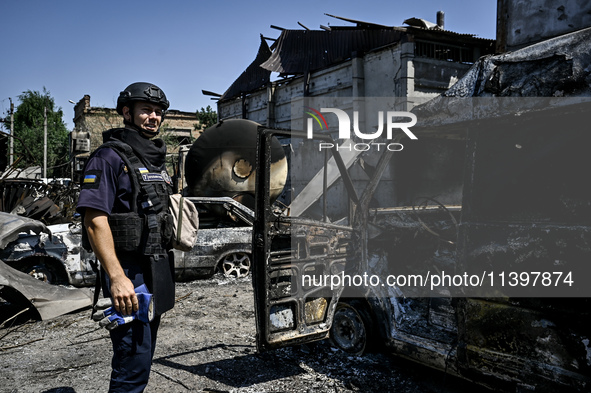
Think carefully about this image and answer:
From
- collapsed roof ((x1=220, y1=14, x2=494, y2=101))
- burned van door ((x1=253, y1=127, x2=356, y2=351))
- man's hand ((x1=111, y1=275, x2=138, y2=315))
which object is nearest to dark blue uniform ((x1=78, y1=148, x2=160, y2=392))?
man's hand ((x1=111, y1=275, x2=138, y2=315))

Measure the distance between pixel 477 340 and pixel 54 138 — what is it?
117 ft

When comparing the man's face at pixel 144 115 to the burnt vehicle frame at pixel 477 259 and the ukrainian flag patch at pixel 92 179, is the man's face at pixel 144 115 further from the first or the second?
the burnt vehicle frame at pixel 477 259

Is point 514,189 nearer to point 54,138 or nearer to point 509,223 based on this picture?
point 509,223

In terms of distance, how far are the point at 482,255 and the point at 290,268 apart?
1.30m

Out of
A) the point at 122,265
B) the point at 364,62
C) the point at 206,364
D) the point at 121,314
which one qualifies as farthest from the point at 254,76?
the point at 121,314

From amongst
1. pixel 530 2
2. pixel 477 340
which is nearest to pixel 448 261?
pixel 477 340

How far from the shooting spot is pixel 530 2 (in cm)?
597

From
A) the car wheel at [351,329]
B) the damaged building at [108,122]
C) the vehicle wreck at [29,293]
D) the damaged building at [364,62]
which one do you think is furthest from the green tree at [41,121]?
the car wheel at [351,329]

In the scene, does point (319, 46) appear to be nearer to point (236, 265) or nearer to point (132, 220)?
point (236, 265)

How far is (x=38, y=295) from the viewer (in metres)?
5.02

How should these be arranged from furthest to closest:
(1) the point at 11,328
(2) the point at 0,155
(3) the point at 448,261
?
(2) the point at 0,155 → (1) the point at 11,328 → (3) the point at 448,261

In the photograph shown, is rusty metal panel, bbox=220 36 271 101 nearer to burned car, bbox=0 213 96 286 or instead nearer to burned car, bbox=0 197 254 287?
burned car, bbox=0 197 254 287

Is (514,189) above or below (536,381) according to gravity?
above

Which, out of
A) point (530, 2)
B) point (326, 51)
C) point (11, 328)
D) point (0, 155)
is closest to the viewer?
point (11, 328)
